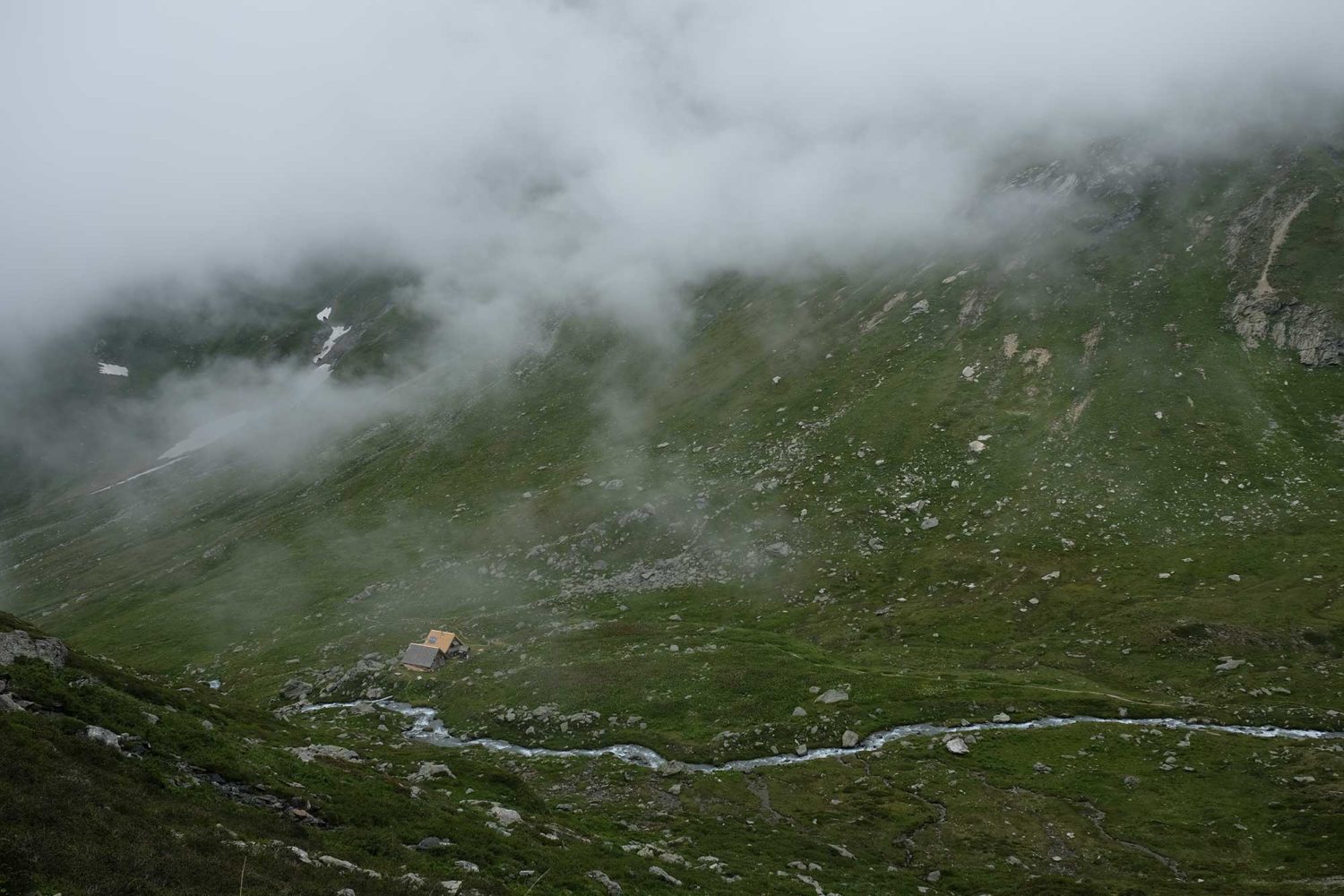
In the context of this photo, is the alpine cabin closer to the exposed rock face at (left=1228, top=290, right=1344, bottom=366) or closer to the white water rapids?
the white water rapids

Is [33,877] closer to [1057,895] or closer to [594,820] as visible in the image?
[594,820]

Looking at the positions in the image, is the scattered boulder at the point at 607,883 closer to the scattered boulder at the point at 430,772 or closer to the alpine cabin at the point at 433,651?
the scattered boulder at the point at 430,772

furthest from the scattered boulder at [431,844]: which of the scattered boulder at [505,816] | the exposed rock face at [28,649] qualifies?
the exposed rock face at [28,649]

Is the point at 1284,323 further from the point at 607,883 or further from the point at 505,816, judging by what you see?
the point at 505,816

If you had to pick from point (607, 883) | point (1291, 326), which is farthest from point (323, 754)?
point (1291, 326)

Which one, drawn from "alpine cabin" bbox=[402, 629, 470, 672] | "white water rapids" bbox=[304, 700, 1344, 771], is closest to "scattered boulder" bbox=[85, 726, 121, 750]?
"white water rapids" bbox=[304, 700, 1344, 771]

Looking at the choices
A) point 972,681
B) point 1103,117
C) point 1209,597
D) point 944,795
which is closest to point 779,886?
point 944,795
